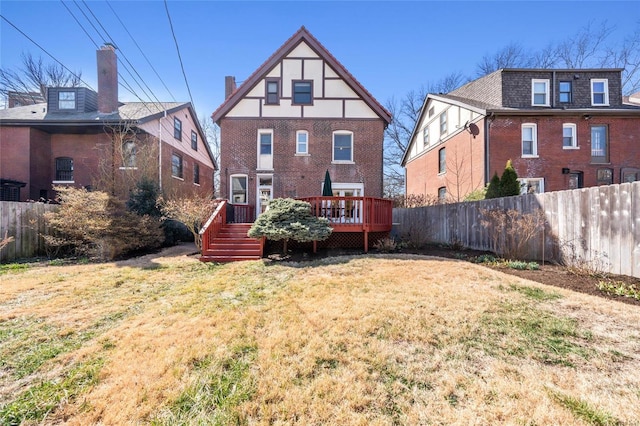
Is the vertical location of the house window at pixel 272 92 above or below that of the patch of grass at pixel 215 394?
above

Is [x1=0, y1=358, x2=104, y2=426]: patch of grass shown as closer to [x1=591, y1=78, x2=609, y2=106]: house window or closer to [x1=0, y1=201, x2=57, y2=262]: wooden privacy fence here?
[x1=0, y1=201, x2=57, y2=262]: wooden privacy fence

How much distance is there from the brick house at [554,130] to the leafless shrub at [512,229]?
23.8ft

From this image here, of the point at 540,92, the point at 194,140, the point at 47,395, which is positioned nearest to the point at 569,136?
the point at 540,92

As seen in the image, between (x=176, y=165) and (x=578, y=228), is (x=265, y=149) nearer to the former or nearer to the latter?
(x=176, y=165)

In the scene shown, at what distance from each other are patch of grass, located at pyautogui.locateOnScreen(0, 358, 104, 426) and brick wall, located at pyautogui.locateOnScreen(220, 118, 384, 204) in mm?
10800

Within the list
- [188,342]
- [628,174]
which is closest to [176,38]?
[188,342]

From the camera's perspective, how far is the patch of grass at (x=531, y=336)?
283 cm

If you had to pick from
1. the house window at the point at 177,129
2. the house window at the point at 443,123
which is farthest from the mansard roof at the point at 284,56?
the house window at the point at 443,123

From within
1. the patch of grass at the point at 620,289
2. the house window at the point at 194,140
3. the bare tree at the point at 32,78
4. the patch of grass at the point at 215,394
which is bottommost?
the patch of grass at the point at 215,394

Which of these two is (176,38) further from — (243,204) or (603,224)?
(603,224)

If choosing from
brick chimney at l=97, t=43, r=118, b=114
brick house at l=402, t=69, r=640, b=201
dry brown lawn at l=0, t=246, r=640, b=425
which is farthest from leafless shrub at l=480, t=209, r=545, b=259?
brick chimney at l=97, t=43, r=118, b=114

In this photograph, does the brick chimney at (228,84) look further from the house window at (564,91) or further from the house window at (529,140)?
the house window at (564,91)

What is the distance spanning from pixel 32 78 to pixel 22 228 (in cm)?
2387

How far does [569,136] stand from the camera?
14484 mm
